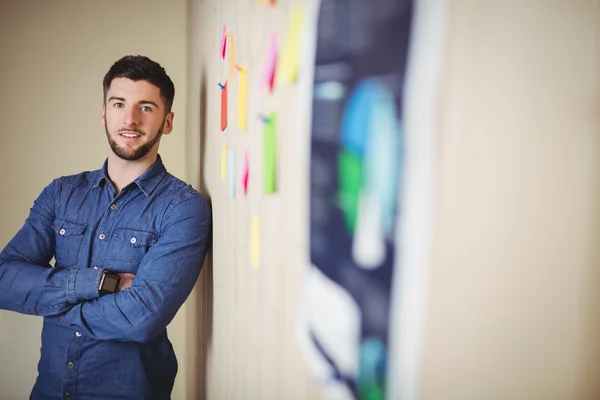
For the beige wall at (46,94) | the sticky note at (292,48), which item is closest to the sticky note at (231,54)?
the sticky note at (292,48)

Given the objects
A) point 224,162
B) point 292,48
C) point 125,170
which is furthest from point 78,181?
point 292,48

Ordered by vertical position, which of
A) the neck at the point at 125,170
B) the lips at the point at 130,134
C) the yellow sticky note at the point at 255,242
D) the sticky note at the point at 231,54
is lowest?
the yellow sticky note at the point at 255,242

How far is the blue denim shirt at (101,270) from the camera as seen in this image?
1.39 meters

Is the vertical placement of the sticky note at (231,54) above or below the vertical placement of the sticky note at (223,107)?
above

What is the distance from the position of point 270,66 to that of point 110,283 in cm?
94

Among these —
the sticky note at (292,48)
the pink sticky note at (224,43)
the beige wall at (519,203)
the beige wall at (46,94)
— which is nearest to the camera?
the beige wall at (519,203)

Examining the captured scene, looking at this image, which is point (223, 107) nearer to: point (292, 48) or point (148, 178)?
point (148, 178)

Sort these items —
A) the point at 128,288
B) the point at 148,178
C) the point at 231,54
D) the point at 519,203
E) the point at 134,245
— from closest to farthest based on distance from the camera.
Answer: the point at 519,203 < the point at 231,54 < the point at 128,288 < the point at 134,245 < the point at 148,178

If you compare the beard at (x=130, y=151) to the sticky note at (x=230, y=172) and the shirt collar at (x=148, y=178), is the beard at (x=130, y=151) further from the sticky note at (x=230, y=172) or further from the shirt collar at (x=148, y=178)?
the sticky note at (x=230, y=172)

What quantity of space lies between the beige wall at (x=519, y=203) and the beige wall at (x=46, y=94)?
8.03 feet

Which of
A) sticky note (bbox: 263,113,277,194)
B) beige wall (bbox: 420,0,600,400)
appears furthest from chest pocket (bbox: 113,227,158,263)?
beige wall (bbox: 420,0,600,400)

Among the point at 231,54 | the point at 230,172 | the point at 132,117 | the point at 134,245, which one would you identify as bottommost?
the point at 134,245

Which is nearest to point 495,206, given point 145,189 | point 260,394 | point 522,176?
point 522,176

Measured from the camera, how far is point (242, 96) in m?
1.02
